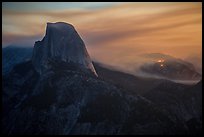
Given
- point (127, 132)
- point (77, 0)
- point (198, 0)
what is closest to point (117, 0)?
point (77, 0)

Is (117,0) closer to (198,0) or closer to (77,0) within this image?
(77,0)

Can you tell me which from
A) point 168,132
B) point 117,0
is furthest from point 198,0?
point 168,132

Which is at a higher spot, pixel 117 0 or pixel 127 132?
pixel 117 0

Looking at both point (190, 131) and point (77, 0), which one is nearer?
Result: point (77, 0)

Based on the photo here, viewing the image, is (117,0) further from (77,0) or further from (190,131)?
(190,131)

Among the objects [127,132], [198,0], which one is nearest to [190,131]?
[127,132]

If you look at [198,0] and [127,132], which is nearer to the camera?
[198,0]

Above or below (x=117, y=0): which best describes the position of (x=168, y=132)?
below
